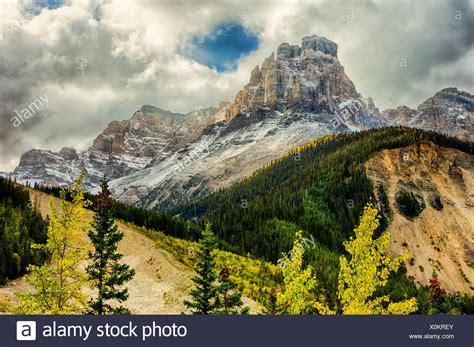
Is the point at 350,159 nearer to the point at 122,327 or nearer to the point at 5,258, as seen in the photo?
the point at 5,258

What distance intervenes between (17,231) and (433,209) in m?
146

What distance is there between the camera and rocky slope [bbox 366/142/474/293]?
468 feet

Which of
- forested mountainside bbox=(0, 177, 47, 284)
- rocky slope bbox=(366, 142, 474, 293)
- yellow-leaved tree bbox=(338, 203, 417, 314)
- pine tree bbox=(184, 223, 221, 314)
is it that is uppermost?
rocky slope bbox=(366, 142, 474, 293)

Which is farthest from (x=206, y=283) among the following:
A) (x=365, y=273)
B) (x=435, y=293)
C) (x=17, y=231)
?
(x=17, y=231)

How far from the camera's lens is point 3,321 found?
850 inches

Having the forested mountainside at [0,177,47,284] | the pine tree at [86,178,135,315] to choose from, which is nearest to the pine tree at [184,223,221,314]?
the pine tree at [86,178,135,315]

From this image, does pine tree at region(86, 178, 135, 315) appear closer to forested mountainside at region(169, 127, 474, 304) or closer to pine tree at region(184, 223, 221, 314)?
pine tree at region(184, 223, 221, 314)

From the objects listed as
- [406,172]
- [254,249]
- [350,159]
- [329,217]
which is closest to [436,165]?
[406,172]

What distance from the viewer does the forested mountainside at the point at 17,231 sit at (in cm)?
5012

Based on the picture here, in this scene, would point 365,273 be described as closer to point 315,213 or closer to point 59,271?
point 59,271

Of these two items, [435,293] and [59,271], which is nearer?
[59,271]

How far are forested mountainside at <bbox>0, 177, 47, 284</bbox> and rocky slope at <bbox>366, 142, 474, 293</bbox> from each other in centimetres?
10603

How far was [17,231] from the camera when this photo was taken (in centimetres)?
5678

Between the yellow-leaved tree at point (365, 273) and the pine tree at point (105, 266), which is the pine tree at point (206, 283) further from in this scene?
the yellow-leaved tree at point (365, 273)
